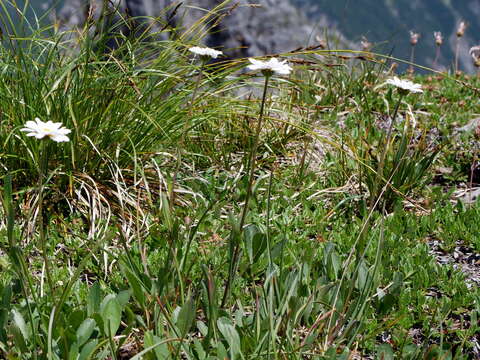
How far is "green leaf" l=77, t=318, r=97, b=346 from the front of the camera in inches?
78.5

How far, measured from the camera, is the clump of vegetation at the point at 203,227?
1992 millimetres

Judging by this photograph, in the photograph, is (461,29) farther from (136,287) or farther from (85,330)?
(85,330)

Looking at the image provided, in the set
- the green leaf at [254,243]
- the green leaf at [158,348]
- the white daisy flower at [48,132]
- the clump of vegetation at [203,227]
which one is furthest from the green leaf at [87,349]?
the green leaf at [254,243]

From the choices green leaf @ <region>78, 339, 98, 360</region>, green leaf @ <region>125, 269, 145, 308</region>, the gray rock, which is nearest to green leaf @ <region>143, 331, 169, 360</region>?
green leaf @ <region>78, 339, 98, 360</region>

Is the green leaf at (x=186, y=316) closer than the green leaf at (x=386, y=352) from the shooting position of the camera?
Yes

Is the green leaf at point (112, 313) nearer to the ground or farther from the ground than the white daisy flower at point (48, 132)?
nearer to the ground

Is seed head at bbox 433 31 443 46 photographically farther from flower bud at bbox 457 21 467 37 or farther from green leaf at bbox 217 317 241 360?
green leaf at bbox 217 317 241 360

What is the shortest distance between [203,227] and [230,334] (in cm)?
131

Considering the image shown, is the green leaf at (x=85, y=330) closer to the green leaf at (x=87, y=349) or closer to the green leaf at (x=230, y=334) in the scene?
the green leaf at (x=87, y=349)

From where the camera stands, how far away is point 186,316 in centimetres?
195

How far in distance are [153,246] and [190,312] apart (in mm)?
1233

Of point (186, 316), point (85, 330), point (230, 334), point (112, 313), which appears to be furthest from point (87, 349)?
point (230, 334)

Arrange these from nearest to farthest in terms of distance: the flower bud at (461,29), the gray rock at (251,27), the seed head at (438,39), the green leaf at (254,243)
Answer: the green leaf at (254,243), the flower bud at (461,29), the seed head at (438,39), the gray rock at (251,27)

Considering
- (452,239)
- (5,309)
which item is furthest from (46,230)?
(452,239)
